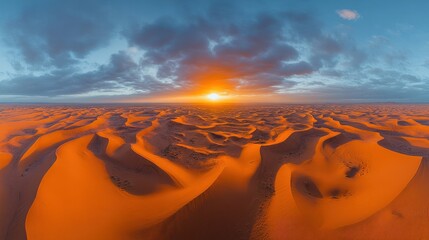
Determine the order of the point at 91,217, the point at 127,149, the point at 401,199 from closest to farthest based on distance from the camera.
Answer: the point at 91,217
the point at 401,199
the point at 127,149

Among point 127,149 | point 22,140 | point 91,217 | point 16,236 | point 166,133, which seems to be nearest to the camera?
point 16,236

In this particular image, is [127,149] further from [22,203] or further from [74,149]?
[22,203]

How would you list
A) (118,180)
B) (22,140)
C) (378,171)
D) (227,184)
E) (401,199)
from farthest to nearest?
(22,140)
(378,171)
(118,180)
(227,184)
(401,199)

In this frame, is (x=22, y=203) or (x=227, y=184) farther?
(x=227, y=184)

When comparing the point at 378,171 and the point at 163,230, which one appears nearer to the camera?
the point at 163,230

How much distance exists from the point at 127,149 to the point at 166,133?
649 centimetres

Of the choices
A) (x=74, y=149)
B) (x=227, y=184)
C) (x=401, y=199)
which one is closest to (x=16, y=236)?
(x=227, y=184)

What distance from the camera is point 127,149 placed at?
12.2 metres

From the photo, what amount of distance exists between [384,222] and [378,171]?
15.9 ft

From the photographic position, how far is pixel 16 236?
5.50 m

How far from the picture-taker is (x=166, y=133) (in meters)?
18.7

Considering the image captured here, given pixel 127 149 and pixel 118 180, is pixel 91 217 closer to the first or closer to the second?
pixel 118 180

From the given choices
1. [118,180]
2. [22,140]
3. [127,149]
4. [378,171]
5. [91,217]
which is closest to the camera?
[91,217]

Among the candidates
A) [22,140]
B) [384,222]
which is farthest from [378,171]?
[22,140]
